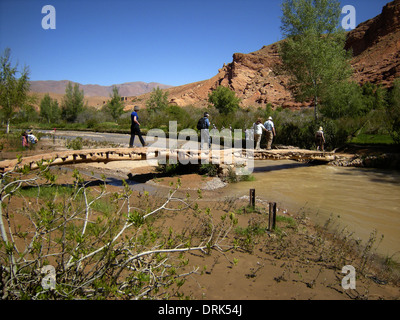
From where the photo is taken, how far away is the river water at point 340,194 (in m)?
6.51

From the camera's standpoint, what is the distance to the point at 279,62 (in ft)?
250

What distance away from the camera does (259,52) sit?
115750 millimetres

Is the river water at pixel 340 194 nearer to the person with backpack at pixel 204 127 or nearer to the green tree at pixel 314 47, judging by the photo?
the person with backpack at pixel 204 127

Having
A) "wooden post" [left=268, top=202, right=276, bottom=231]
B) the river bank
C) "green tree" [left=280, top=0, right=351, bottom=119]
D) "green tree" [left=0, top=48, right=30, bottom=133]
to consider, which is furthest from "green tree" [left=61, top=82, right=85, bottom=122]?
"wooden post" [left=268, top=202, right=276, bottom=231]

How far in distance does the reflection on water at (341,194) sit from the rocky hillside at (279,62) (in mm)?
32494

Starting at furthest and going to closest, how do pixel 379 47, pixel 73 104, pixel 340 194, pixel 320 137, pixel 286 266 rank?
pixel 379 47 < pixel 73 104 < pixel 320 137 < pixel 340 194 < pixel 286 266

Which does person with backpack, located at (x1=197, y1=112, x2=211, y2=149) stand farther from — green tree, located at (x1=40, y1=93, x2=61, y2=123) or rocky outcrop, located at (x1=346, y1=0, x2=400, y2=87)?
rocky outcrop, located at (x1=346, y1=0, x2=400, y2=87)

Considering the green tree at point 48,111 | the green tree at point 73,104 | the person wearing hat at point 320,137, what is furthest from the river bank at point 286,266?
the green tree at point 48,111

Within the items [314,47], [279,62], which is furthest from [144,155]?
[279,62]

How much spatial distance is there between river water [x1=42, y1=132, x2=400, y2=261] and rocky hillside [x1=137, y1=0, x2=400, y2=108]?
3257 centimetres

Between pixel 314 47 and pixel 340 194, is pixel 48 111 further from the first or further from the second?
pixel 340 194

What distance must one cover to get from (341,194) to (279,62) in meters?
75.2

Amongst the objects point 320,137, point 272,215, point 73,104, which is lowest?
point 272,215
